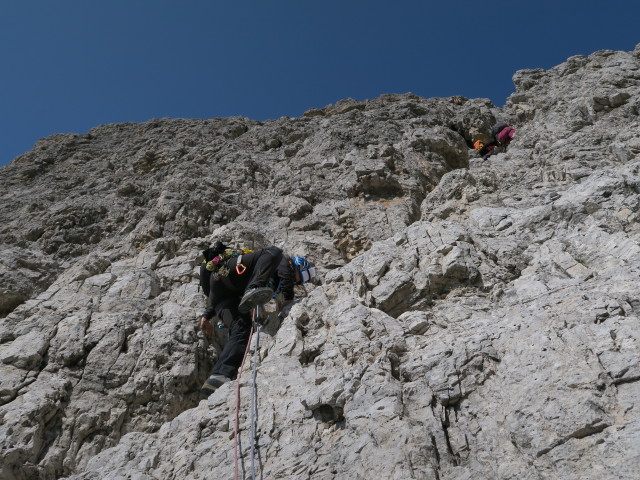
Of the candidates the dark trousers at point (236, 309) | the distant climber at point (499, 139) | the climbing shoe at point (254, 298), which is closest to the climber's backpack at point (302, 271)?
the dark trousers at point (236, 309)

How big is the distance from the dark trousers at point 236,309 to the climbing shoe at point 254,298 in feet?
0.78

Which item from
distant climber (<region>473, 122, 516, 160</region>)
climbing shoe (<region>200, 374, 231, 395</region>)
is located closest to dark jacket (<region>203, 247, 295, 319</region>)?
climbing shoe (<region>200, 374, 231, 395</region>)

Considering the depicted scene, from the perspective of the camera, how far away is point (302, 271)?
27.8ft

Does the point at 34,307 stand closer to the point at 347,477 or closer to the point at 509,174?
the point at 347,477

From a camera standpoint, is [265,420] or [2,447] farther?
[2,447]

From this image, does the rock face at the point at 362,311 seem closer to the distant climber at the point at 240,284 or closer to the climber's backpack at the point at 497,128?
the distant climber at the point at 240,284

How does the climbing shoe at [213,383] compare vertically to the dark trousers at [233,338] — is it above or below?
below

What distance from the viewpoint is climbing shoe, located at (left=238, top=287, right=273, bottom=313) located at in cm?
746

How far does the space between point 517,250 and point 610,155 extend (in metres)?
3.90

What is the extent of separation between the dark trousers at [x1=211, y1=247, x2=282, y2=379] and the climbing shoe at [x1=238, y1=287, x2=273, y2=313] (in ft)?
0.78

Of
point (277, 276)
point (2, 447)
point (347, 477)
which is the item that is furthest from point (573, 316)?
point (2, 447)

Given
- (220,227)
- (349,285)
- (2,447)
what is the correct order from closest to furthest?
(2,447) → (349,285) → (220,227)

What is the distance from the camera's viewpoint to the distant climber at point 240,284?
7.54 meters

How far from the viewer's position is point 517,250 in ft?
21.9
